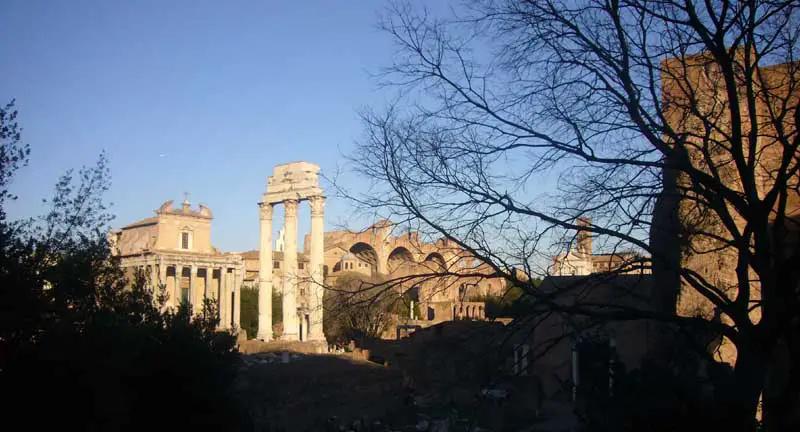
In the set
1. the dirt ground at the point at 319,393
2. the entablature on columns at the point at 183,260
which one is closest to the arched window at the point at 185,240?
the entablature on columns at the point at 183,260

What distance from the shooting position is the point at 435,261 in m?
6.77

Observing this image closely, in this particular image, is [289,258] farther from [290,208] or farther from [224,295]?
[224,295]

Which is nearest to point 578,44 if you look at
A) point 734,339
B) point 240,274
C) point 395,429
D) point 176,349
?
point 734,339

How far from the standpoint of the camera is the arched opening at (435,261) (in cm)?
661

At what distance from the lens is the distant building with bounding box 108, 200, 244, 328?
5922cm

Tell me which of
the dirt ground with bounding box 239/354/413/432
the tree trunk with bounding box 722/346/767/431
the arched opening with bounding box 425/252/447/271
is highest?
the arched opening with bounding box 425/252/447/271

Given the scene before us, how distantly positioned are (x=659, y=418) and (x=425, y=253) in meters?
2.47

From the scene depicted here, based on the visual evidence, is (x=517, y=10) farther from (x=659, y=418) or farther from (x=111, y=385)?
(x=111, y=385)

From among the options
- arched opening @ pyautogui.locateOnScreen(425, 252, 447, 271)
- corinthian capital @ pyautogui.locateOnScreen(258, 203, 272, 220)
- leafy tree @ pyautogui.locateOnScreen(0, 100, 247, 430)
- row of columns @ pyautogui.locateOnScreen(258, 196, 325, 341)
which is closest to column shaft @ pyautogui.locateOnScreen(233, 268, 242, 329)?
row of columns @ pyautogui.locateOnScreen(258, 196, 325, 341)

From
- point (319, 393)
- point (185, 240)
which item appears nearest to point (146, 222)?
point (185, 240)

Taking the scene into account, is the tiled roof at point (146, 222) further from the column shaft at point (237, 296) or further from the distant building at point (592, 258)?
the distant building at point (592, 258)

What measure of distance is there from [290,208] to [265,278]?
506 cm

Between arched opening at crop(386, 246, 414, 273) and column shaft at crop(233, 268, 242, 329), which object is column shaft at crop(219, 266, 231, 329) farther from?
arched opening at crop(386, 246, 414, 273)

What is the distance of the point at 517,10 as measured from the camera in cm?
639
